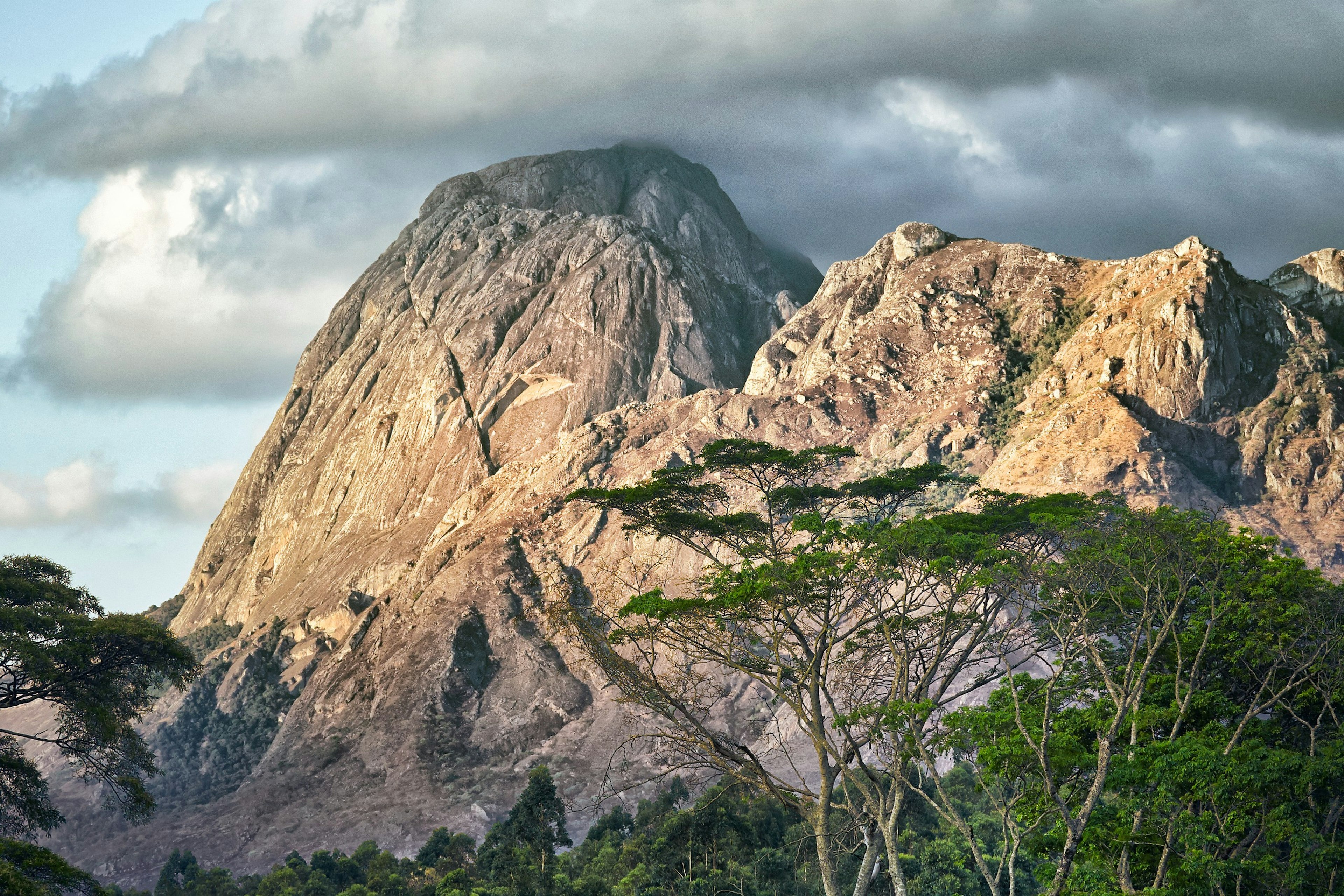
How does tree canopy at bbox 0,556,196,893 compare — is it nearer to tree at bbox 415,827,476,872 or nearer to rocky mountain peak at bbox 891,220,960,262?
tree at bbox 415,827,476,872

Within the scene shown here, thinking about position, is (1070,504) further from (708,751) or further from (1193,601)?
(708,751)

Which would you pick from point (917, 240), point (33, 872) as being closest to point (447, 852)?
point (33, 872)

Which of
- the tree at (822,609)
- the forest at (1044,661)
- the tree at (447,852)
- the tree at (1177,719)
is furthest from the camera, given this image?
the tree at (447,852)

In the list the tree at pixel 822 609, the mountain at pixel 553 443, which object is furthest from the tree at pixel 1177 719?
the mountain at pixel 553 443

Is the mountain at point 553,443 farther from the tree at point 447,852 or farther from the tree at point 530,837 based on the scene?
the tree at point 447,852

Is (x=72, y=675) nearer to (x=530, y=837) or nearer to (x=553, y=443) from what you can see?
(x=530, y=837)

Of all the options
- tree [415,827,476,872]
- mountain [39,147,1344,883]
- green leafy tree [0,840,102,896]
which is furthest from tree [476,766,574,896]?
green leafy tree [0,840,102,896]
